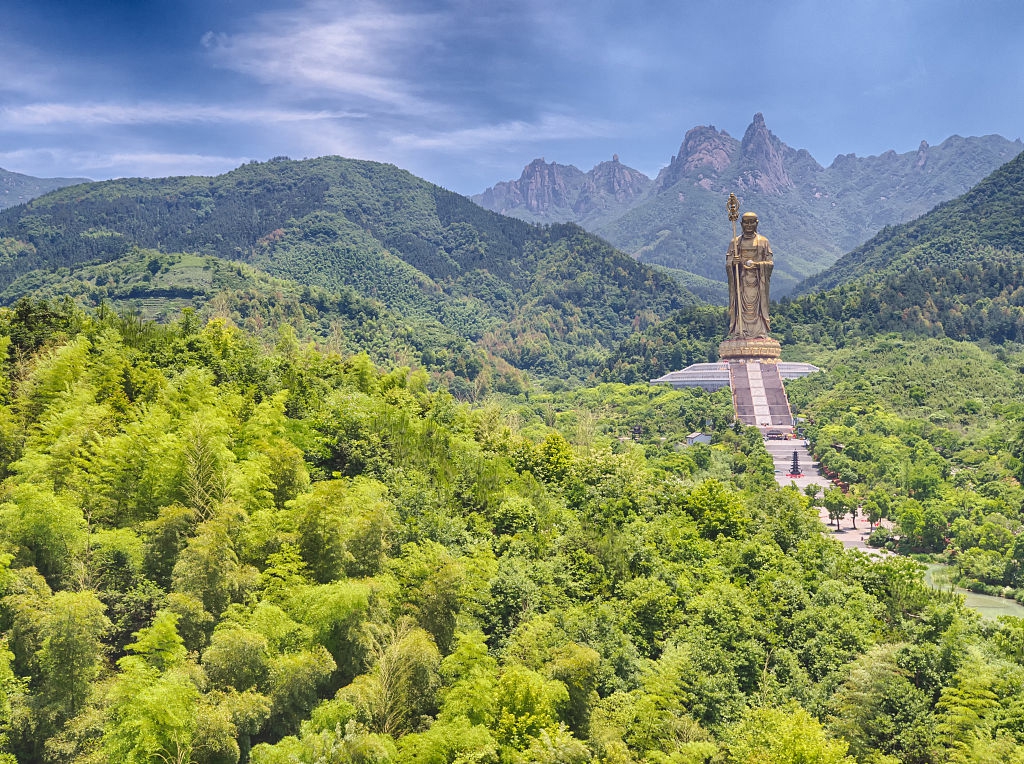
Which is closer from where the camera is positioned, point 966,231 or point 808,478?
point 808,478

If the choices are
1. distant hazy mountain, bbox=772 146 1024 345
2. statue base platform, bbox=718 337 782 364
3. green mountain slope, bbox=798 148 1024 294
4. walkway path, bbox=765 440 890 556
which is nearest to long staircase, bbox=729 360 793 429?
statue base platform, bbox=718 337 782 364

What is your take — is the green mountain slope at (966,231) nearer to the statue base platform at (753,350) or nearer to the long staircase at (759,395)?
the statue base platform at (753,350)

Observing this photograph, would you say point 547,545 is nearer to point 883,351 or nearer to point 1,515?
point 1,515

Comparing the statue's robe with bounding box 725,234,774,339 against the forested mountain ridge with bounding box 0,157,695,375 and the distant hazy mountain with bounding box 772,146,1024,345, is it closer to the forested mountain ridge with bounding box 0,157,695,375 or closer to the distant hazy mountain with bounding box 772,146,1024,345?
the distant hazy mountain with bounding box 772,146,1024,345

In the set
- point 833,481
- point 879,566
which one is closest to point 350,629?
point 879,566

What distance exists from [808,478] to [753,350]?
1911cm

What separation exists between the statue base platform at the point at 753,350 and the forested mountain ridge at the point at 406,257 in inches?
2160

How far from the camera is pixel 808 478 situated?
178 feet

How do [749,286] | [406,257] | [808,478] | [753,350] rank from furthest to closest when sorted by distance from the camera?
[406,257] → [753,350] → [749,286] → [808,478]

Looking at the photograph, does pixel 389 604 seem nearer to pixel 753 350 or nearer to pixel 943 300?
pixel 753 350

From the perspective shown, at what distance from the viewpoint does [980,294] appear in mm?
91562

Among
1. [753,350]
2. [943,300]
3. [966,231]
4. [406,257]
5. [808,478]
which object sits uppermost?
[966,231]

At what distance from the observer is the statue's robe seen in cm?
7044

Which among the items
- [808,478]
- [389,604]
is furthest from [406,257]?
[389,604]
